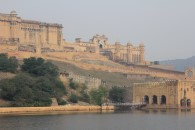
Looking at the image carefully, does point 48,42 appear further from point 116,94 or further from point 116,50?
point 116,94

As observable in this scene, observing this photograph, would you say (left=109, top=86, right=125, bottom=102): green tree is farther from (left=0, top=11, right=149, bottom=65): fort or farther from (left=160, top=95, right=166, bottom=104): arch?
(left=0, top=11, right=149, bottom=65): fort

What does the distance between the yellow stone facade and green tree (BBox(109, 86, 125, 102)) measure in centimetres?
1800

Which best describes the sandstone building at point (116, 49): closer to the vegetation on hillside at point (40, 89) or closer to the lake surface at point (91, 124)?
the vegetation on hillside at point (40, 89)

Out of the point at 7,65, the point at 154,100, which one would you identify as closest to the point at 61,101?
the point at 7,65

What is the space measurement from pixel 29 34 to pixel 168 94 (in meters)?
30.8

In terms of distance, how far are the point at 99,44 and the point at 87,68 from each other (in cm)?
1805

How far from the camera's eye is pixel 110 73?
9194 cm

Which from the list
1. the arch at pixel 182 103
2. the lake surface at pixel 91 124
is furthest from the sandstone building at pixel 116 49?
the lake surface at pixel 91 124

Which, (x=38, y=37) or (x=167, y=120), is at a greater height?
(x=38, y=37)

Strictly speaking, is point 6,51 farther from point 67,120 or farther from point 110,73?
point 67,120

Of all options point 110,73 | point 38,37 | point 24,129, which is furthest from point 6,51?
point 24,129

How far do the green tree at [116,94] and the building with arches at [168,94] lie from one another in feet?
6.02

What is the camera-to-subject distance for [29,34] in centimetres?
9194

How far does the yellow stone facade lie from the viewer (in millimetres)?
87438
